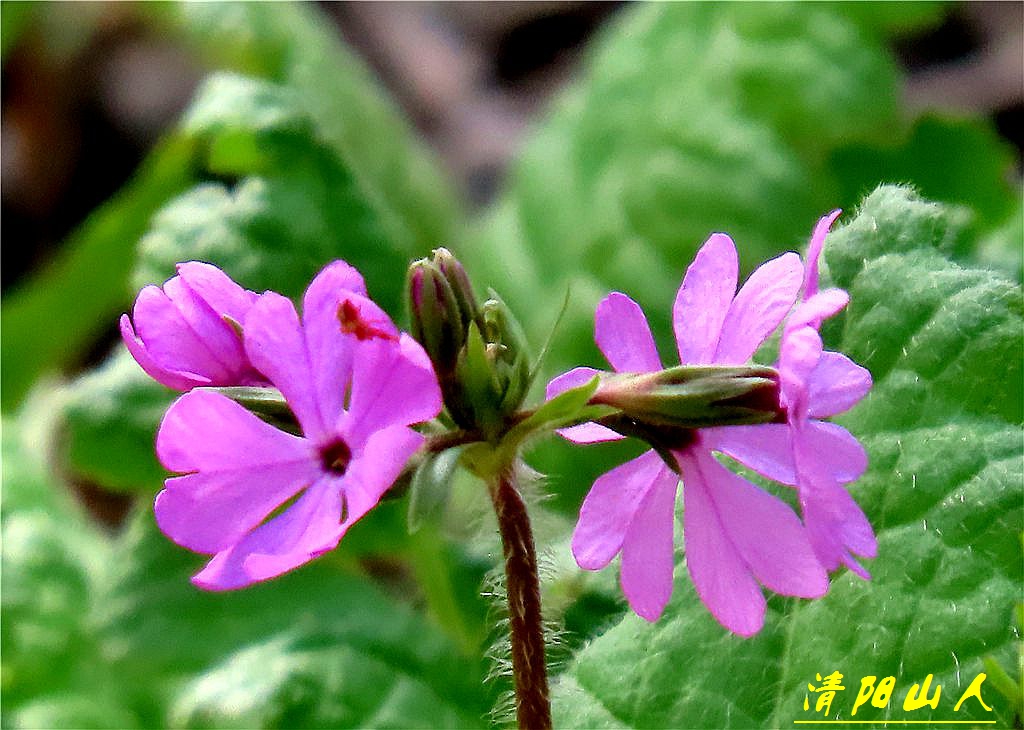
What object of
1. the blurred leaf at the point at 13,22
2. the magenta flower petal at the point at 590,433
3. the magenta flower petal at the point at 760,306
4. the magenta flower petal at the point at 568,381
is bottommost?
the magenta flower petal at the point at 590,433

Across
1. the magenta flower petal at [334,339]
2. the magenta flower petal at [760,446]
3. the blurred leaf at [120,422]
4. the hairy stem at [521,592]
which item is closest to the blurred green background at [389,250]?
the blurred leaf at [120,422]

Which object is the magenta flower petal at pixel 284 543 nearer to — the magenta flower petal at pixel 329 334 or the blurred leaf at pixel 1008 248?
the magenta flower petal at pixel 329 334

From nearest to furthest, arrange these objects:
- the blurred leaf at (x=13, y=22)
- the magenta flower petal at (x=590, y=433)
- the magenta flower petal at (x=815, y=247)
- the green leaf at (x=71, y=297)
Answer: the magenta flower petal at (x=815, y=247)
the magenta flower petal at (x=590, y=433)
the green leaf at (x=71, y=297)
the blurred leaf at (x=13, y=22)

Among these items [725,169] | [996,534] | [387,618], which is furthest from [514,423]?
[725,169]

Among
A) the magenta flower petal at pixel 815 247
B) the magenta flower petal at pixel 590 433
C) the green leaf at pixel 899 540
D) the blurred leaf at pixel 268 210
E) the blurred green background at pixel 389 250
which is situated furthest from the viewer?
the blurred leaf at pixel 268 210

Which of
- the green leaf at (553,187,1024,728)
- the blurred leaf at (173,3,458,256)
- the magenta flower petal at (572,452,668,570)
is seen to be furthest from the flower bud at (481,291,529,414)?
the blurred leaf at (173,3,458,256)

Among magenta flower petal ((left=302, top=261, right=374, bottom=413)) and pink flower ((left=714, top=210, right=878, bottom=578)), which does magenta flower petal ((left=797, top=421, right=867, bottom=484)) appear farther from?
magenta flower petal ((left=302, top=261, right=374, bottom=413))

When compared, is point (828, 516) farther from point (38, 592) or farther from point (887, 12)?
point (887, 12)

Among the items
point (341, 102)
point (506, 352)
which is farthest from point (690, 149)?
point (506, 352)
